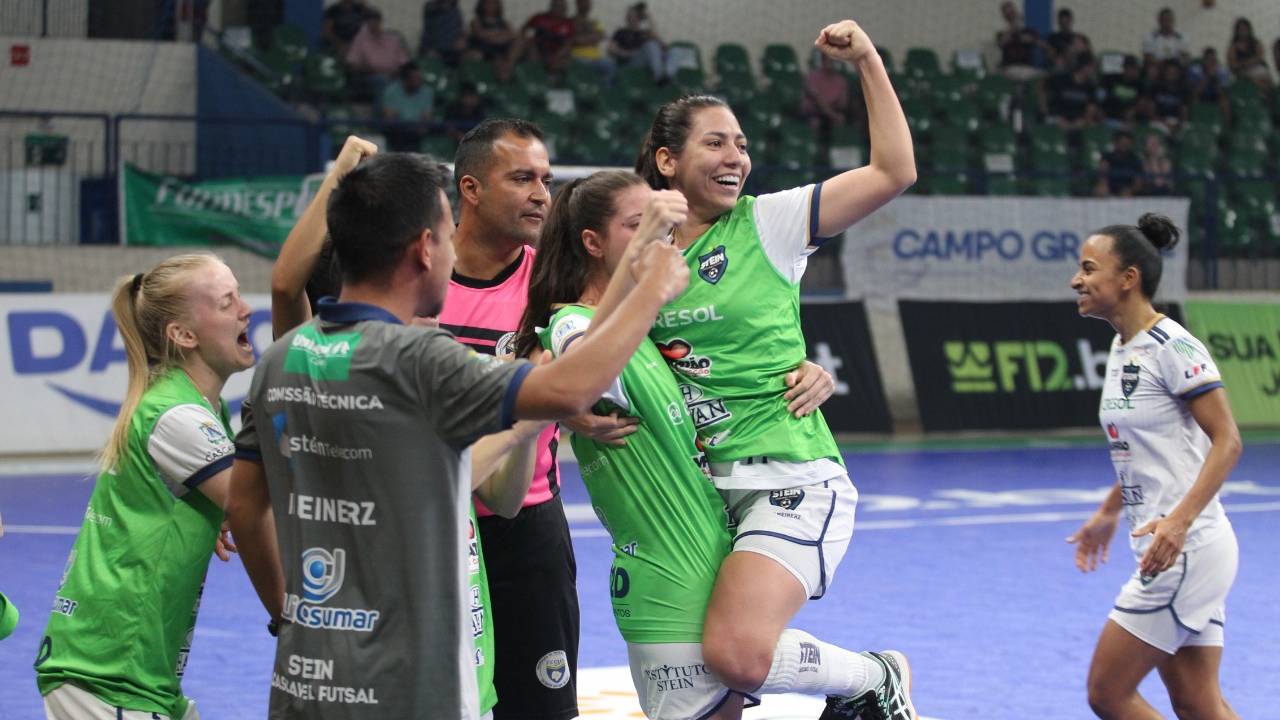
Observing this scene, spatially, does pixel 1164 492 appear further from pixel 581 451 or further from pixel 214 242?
pixel 214 242

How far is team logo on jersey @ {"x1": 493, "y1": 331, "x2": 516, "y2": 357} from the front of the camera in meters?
4.44

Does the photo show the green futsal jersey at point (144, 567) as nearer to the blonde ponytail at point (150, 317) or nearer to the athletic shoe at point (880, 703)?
the blonde ponytail at point (150, 317)

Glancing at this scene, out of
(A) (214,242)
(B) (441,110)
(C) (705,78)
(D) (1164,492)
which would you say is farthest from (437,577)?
(C) (705,78)

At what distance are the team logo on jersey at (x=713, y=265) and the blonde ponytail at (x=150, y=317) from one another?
1.30m

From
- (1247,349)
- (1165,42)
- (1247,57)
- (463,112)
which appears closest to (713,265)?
(463,112)

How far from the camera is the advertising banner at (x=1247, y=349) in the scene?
17.2 meters

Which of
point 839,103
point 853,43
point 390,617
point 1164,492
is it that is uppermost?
point 853,43

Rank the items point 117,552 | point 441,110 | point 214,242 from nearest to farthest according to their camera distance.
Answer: point 117,552 → point 214,242 → point 441,110

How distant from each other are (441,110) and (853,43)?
569 inches

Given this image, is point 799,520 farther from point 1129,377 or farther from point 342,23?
point 342,23

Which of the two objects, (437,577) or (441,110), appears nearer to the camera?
(437,577)

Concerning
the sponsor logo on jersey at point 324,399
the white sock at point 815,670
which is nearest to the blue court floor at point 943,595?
the white sock at point 815,670

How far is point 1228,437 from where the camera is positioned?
16.8 ft

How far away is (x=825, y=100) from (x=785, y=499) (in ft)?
53.2
